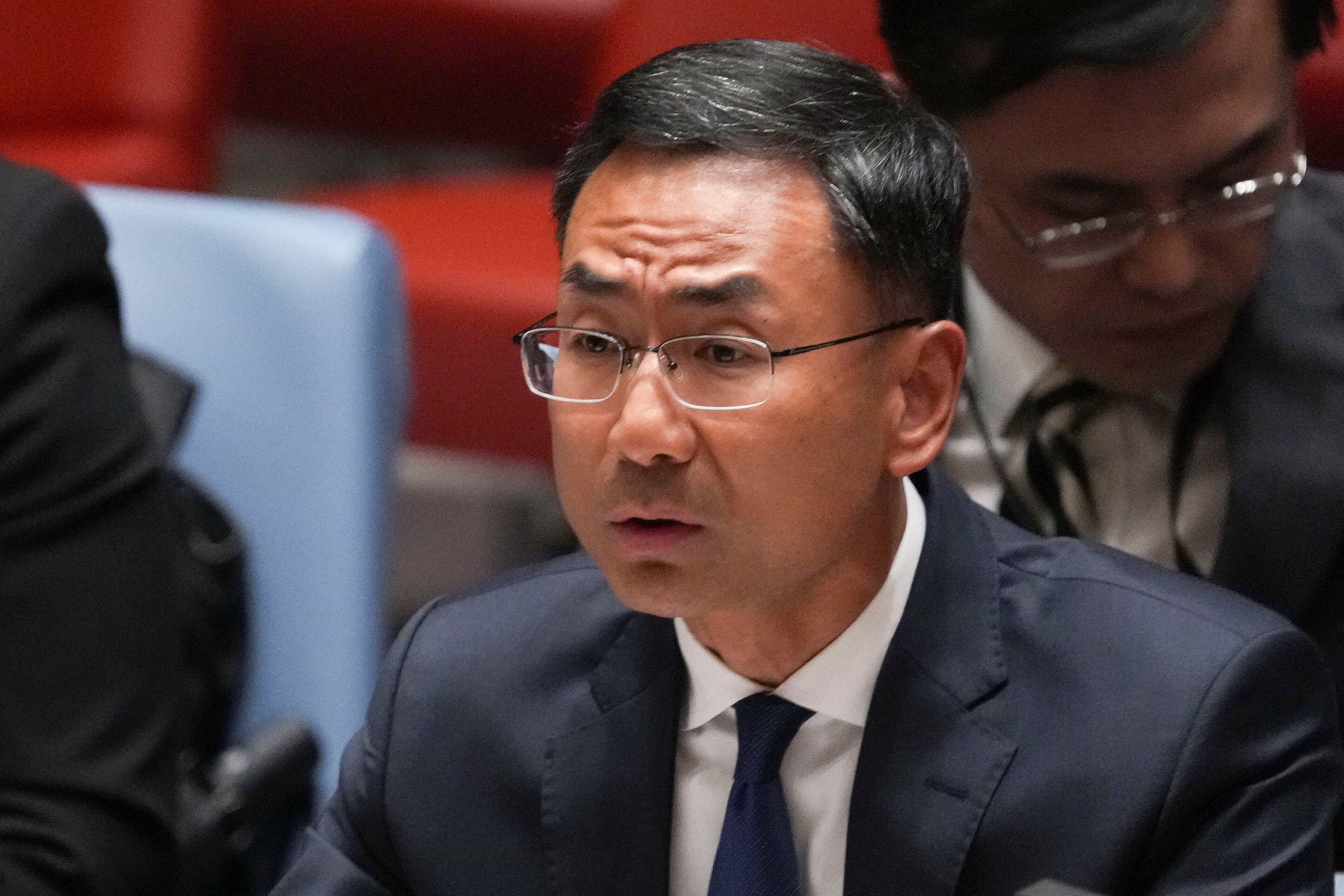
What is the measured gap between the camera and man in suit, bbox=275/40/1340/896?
2.83ft

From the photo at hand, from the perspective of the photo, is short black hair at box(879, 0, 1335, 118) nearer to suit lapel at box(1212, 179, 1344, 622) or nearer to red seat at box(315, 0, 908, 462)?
suit lapel at box(1212, 179, 1344, 622)

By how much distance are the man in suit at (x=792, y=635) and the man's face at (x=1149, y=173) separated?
20 centimetres

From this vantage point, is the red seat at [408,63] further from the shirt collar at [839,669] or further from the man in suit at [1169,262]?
the shirt collar at [839,669]

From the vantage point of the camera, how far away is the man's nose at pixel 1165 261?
1.12m

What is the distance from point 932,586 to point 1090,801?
5.4 inches

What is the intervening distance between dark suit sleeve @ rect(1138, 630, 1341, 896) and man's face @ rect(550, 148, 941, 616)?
206 millimetres

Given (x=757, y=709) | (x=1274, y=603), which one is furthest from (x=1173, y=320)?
(x=757, y=709)

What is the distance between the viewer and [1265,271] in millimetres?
1211

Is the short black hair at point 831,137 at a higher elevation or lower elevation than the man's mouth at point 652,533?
higher

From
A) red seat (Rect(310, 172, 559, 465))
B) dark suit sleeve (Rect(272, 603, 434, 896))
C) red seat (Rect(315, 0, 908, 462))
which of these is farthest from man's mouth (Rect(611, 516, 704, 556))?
red seat (Rect(310, 172, 559, 465))

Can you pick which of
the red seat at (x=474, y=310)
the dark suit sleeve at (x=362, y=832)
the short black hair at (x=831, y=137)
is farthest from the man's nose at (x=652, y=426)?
the red seat at (x=474, y=310)

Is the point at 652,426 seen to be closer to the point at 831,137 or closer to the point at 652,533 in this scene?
the point at 652,533

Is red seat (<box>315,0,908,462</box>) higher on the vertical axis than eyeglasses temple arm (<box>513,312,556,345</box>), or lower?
lower

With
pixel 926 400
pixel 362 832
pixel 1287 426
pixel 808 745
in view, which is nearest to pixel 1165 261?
pixel 1287 426
